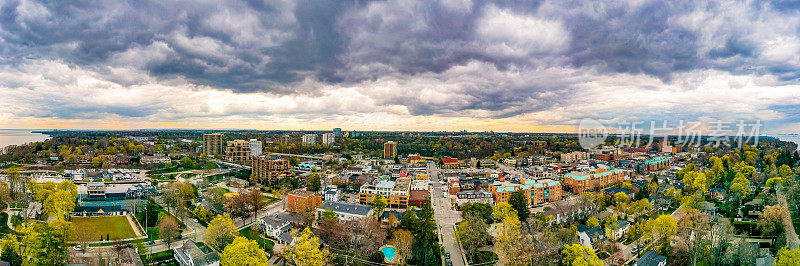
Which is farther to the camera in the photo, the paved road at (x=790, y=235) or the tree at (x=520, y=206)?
the tree at (x=520, y=206)

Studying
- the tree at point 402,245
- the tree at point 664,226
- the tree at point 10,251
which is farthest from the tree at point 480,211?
the tree at point 10,251

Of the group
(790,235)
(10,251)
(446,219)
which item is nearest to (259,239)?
(10,251)

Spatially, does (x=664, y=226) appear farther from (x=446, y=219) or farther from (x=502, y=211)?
(x=446, y=219)

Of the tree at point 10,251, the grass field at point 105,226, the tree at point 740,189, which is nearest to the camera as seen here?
the tree at point 10,251

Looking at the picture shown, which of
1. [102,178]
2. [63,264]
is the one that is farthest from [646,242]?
[102,178]

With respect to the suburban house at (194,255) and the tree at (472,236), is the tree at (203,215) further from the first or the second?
the tree at (472,236)

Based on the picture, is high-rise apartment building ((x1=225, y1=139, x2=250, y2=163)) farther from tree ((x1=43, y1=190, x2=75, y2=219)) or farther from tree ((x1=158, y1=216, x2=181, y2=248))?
tree ((x1=158, y1=216, x2=181, y2=248))
